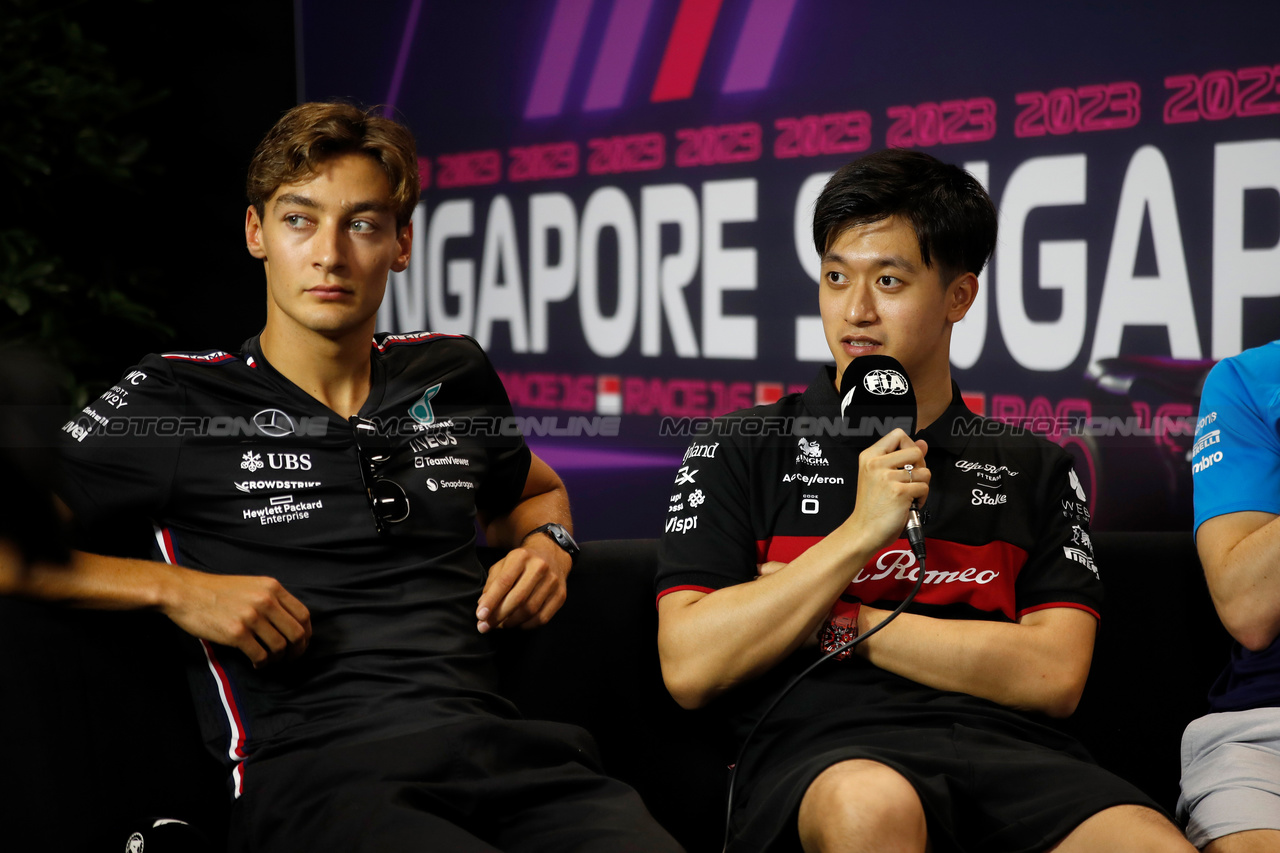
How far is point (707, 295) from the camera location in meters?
3.39

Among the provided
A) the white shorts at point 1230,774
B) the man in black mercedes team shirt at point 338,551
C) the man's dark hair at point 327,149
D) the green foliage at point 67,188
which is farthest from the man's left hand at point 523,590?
the green foliage at point 67,188

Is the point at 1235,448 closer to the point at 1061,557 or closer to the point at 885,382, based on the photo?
the point at 1061,557

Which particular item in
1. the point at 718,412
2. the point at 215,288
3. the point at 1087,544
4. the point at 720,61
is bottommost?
the point at 1087,544

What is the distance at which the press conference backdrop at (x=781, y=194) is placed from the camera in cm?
253

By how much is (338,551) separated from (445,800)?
416 millimetres

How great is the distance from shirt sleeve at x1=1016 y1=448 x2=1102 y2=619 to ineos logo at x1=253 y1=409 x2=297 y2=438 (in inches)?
46.0

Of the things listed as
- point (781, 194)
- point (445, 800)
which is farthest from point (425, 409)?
point (781, 194)

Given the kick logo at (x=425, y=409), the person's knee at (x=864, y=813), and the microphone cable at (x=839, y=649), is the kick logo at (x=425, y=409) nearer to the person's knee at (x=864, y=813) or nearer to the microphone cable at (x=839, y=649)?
the microphone cable at (x=839, y=649)

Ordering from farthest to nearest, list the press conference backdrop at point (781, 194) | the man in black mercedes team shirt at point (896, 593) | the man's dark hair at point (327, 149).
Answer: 1. the press conference backdrop at point (781, 194)
2. the man's dark hair at point (327, 149)
3. the man in black mercedes team shirt at point (896, 593)

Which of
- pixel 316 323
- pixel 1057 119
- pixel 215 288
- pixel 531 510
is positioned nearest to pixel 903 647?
pixel 531 510

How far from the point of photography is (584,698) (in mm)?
1804

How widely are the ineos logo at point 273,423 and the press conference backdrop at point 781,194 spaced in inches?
51.1

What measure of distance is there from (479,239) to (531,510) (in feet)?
7.19

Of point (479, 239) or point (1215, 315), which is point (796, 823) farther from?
point (479, 239)
